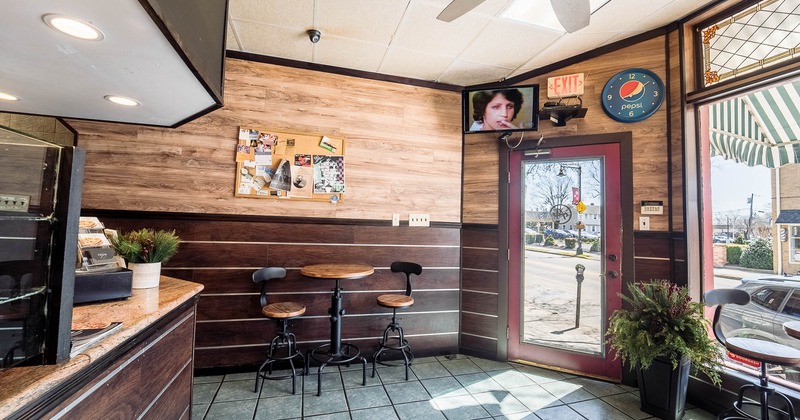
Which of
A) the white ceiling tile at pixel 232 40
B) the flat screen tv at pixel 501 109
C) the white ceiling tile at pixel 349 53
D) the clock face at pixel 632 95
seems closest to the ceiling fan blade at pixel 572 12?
the flat screen tv at pixel 501 109

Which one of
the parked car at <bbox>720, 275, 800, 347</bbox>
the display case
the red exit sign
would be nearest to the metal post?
the parked car at <bbox>720, 275, 800, 347</bbox>

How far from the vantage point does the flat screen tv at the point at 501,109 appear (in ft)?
11.2

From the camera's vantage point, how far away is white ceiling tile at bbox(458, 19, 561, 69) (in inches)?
117

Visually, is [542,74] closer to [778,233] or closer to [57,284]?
[778,233]

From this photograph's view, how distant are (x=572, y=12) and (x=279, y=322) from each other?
330cm

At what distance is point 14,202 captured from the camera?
0.90 meters

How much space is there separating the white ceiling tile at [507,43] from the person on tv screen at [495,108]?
1.05ft

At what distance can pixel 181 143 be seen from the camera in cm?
327

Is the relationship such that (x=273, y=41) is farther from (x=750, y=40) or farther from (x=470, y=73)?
(x=750, y=40)

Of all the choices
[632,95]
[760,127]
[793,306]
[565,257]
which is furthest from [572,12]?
[793,306]

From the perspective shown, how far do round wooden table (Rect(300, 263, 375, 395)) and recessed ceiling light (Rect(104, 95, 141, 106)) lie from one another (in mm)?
1688

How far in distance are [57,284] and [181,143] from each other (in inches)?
108

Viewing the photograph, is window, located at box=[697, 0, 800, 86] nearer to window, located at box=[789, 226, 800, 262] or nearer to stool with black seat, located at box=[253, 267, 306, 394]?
window, located at box=[789, 226, 800, 262]

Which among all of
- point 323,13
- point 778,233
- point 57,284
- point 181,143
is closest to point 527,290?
point 778,233
